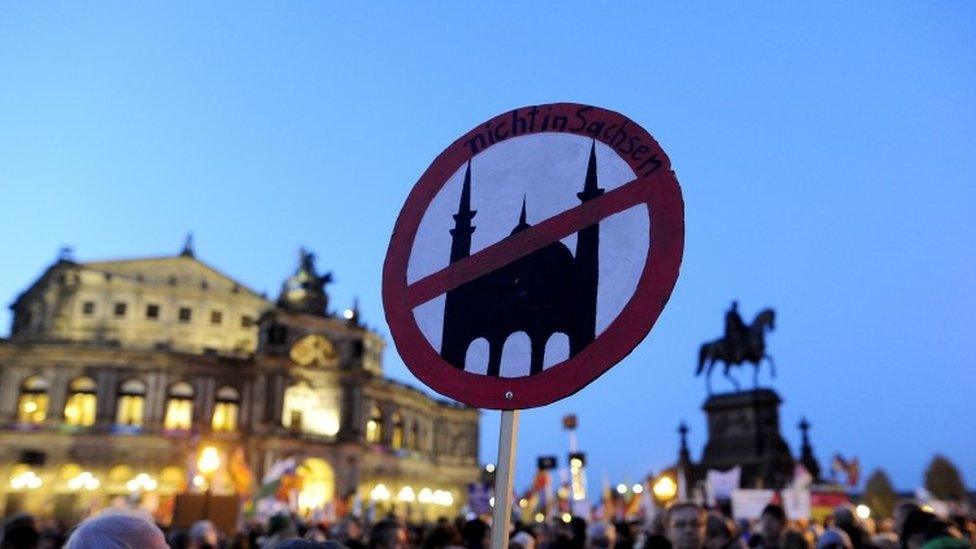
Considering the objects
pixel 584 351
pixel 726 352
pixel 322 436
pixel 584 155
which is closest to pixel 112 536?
pixel 584 351

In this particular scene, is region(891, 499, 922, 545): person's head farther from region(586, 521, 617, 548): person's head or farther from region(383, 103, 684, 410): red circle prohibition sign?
region(383, 103, 684, 410): red circle prohibition sign

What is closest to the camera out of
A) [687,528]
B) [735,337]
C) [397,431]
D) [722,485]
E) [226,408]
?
[687,528]

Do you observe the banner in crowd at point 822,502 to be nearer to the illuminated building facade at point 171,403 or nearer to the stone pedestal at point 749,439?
the stone pedestal at point 749,439

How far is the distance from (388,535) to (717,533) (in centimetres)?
288

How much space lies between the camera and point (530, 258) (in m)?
2.64

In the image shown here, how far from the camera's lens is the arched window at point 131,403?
47.7m

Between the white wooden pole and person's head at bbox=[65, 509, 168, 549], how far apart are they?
4.51 ft

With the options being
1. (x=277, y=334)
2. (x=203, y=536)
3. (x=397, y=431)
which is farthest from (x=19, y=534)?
(x=397, y=431)

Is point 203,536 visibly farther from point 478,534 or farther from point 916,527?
point 916,527

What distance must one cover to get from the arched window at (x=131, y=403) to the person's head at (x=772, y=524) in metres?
47.2

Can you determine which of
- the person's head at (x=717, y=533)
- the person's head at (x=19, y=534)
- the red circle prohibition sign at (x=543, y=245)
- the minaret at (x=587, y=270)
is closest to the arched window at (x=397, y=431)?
the person's head at (x=717, y=533)

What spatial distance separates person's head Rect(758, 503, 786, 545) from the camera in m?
7.39

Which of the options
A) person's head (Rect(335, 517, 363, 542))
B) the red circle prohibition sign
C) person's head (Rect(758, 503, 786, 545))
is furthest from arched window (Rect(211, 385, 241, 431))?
the red circle prohibition sign

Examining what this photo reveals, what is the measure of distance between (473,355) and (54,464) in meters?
50.5
